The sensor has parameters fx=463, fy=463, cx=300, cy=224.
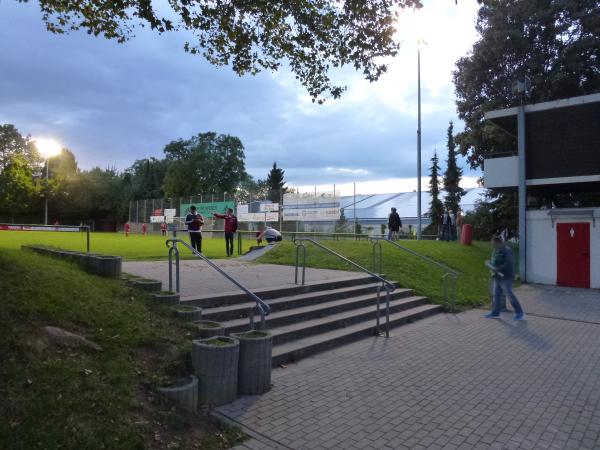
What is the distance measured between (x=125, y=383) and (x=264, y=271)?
7.81 metres

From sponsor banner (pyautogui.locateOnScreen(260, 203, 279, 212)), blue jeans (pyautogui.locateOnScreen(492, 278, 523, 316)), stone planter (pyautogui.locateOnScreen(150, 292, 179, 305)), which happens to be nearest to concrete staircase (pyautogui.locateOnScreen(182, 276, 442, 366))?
stone planter (pyautogui.locateOnScreen(150, 292, 179, 305))

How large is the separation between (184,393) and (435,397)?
290 centimetres

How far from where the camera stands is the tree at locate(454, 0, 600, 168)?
23.5 m

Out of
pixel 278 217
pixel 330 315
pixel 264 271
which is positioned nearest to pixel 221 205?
pixel 278 217

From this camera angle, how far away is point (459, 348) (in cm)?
777

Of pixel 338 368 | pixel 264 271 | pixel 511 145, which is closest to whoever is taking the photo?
pixel 338 368

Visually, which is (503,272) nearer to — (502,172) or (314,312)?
(314,312)

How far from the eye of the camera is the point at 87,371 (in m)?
4.31

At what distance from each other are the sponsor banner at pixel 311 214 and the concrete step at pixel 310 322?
19.3 m

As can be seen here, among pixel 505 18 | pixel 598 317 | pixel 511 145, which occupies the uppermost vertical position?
pixel 505 18

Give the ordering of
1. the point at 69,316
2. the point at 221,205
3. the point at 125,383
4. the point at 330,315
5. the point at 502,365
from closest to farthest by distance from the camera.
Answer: the point at 125,383, the point at 69,316, the point at 502,365, the point at 330,315, the point at 221,205

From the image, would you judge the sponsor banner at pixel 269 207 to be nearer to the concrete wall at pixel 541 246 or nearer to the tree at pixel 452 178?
the concrete wall at pixel 541 246

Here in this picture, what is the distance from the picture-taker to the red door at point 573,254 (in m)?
16.2

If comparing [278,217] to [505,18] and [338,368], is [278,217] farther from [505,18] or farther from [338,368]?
[338,368]
